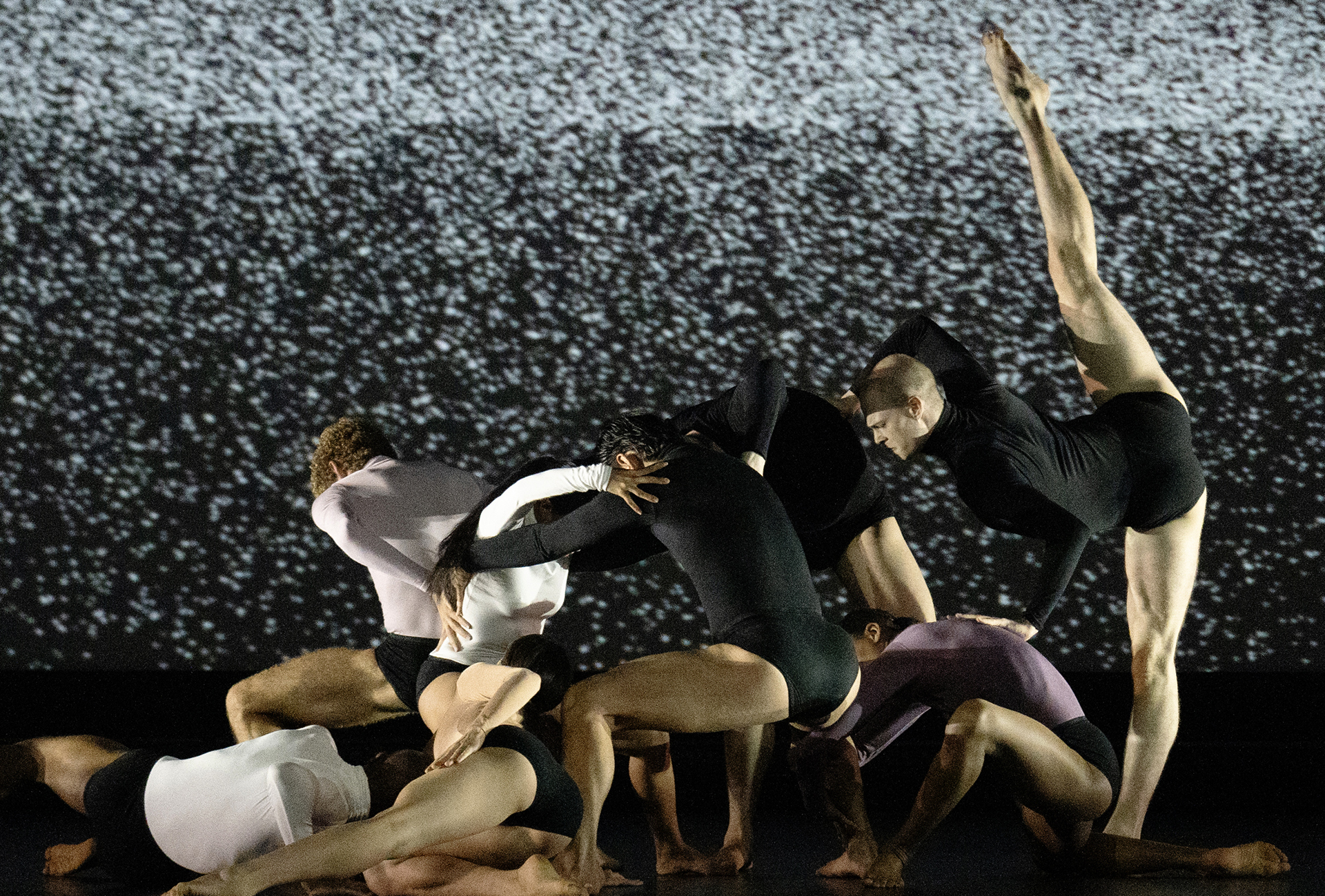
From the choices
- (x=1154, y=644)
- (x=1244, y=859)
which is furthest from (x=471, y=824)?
(x=1154, y=644)

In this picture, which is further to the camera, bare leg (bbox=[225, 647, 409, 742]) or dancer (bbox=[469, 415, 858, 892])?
bare leg (bbox=[225, 647, 409, 742])

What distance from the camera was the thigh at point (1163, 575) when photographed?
9.18 ft

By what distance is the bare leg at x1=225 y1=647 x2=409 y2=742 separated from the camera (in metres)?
2.73

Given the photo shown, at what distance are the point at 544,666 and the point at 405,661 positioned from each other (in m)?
0.63

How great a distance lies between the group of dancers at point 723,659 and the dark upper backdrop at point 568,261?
38.3 inches

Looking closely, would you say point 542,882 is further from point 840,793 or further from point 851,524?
point 851,524

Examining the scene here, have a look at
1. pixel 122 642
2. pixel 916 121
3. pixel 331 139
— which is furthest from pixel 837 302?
pixel 122 642

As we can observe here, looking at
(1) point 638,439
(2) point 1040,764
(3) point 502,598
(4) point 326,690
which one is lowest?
(4) point 326,690

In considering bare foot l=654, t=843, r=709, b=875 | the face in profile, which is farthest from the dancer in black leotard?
bare foot l=654, t=843, r=709, b=875

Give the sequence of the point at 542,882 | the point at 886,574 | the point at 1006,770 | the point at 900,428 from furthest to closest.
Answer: the point at 886,574 → the point at 900,428 → the point at 1006,770 → the point at 542,882

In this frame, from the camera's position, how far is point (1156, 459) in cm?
274

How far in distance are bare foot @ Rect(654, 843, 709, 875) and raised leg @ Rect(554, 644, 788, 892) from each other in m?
0.45

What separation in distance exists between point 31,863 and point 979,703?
1.92m

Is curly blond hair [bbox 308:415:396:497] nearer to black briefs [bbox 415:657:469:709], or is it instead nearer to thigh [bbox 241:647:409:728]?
thigh [bbox 241:647:409:728]
